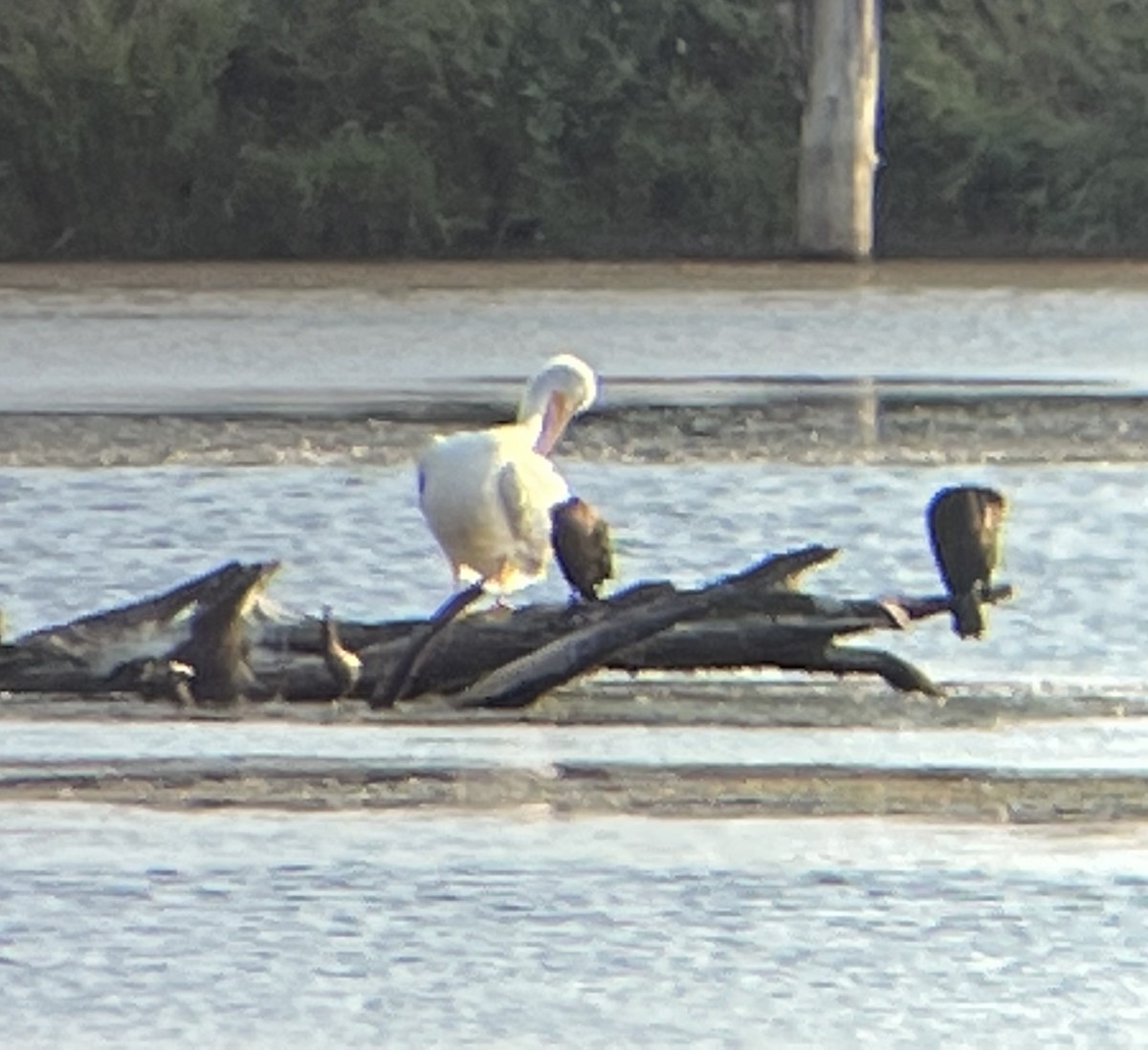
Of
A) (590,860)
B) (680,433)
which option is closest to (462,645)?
(590,860)

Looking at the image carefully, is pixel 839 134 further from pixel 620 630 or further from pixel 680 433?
pixel 620 630

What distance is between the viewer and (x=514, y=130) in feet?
113

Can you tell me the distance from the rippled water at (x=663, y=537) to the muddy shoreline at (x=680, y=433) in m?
0.50

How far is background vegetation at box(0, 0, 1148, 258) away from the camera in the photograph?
33.8m

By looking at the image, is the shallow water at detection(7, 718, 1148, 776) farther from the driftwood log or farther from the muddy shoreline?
the muddy shoreline

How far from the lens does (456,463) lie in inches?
507

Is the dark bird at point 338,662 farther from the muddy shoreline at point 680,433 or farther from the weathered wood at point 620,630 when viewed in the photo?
the muddy shoreline at point 680,433

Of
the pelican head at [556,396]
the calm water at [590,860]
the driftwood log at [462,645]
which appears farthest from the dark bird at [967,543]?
the pelican head at [556,396]

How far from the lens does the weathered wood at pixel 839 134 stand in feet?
108

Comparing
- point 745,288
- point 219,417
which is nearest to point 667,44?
point 745,288

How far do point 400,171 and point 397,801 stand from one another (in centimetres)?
2378

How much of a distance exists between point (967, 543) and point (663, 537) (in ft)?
13.2

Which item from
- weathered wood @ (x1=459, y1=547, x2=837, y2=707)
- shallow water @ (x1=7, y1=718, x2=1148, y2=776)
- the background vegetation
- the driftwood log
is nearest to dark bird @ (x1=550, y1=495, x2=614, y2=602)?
the driftwood log

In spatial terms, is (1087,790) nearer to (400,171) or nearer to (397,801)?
(397,801)
